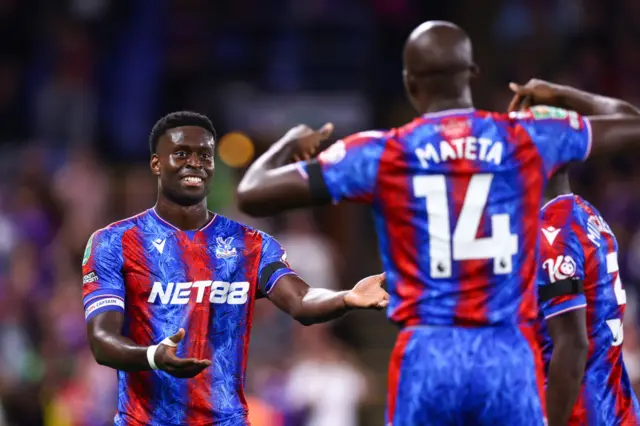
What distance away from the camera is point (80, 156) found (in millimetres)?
14523

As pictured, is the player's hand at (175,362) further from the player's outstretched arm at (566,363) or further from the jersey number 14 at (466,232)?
→ the player's outstretched arm at (566,363)

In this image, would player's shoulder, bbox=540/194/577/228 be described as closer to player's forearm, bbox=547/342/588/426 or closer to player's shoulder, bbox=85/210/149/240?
player's forearm, bbox=547/342/588/426

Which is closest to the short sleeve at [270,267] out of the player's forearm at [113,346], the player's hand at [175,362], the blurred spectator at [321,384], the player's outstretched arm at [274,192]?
the player's forearm at [113,346]

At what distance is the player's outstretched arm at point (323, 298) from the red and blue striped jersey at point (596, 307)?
812 millimetres

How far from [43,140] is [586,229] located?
10.5 meters

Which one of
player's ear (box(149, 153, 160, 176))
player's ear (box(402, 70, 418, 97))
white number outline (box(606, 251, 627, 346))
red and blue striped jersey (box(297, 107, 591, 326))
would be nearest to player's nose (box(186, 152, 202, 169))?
player's ear (box(149, 153, 160, 176))

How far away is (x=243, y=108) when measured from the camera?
15.7 m

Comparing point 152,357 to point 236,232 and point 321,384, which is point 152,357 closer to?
point 236,232

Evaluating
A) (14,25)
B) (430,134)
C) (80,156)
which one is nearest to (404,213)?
(430,134)

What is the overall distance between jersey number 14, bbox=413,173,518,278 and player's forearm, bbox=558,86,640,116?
2.99 feet

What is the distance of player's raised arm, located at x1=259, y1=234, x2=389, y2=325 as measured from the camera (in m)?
5.70

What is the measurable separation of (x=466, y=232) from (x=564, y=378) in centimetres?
116

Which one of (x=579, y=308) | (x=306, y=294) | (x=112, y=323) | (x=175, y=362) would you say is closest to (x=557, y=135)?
(x=579, y=308)

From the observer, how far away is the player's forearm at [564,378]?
5.75 metres
